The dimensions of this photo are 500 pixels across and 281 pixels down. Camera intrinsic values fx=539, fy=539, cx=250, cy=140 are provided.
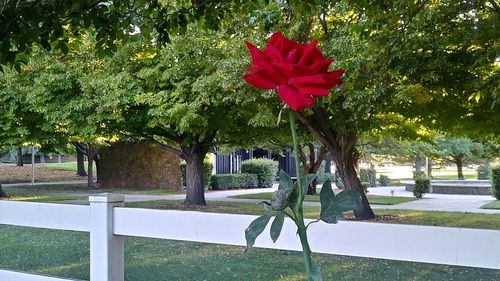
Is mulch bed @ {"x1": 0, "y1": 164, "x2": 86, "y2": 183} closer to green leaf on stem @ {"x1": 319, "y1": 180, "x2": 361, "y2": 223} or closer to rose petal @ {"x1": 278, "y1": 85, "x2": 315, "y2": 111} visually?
green leaf on stem @ {"x1": 319, "y1": 180, "x2": 361, "y2": 223}

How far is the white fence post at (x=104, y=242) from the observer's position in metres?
3.90

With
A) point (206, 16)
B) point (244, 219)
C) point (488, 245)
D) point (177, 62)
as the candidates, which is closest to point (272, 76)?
point (488, 245)

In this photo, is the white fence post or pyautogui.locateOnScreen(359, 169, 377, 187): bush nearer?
the white fence post

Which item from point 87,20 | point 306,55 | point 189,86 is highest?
point 189,86

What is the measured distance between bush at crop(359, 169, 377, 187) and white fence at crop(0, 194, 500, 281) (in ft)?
88.6

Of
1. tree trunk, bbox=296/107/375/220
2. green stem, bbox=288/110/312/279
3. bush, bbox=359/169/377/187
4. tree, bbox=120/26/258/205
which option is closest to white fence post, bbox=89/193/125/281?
green stem, bbox=288/110/312/279

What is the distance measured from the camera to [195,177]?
18391 mm

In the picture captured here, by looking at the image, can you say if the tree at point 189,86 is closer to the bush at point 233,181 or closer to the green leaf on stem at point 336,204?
the green leaf on stem at point 336,204

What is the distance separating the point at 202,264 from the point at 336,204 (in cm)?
572

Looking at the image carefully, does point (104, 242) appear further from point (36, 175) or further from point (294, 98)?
point (36, 175)

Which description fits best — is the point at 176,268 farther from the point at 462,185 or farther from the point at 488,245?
the point at 462,185

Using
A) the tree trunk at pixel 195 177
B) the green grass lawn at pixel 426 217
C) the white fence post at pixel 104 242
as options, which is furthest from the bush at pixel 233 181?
the white fence post at pixel 104 242

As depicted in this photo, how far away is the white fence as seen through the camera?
2.71m

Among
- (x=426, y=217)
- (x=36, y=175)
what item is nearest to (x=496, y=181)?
(x=426, y=217)
